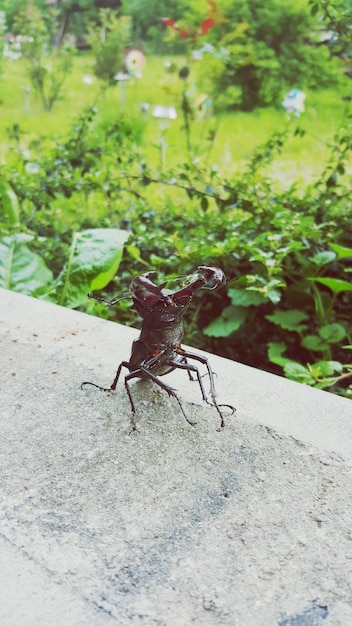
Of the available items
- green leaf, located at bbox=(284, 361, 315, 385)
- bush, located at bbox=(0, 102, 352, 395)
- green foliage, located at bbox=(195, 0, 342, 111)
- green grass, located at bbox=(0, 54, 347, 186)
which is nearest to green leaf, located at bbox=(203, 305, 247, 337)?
bush, located at bbox=(0, 102, 352, 395)

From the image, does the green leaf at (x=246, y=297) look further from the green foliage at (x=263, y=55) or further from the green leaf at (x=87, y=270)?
the green foliage at (x=263, y=55)

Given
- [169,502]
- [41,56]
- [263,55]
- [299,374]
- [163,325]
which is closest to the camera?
[169,502]

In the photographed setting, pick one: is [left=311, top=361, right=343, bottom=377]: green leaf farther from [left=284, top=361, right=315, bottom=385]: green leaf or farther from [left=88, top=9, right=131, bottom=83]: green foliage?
[left=88, top=9, right=131, bottom=83]: green foliage

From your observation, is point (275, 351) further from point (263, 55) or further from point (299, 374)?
point (263, 55)

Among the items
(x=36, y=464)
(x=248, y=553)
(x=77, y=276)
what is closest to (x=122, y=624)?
(x=248, y=553)

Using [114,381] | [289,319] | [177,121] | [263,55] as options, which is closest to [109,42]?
[177,121]

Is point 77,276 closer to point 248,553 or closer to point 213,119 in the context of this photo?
point 248,553
